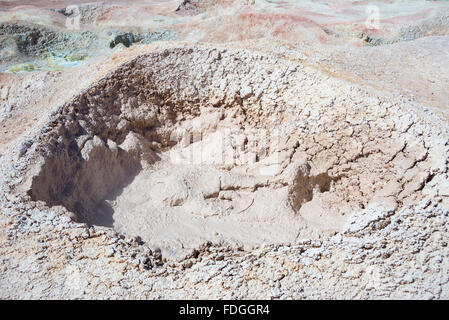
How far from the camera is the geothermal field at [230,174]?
3.03 metres

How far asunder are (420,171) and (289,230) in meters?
1.45

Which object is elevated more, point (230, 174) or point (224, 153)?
point (224, 153)

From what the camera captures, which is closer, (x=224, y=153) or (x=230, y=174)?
(x=230, y=174)

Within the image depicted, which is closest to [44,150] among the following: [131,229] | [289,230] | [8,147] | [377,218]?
[8,147]

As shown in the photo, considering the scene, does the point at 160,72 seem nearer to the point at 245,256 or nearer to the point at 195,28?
the point at 245,256

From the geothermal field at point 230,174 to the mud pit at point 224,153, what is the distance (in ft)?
0.06

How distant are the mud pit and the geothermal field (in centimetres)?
2

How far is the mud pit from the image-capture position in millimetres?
4012

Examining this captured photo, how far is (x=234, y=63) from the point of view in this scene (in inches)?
200

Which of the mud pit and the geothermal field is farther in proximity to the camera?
the mud pit

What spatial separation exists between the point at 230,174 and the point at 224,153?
0.37 metres

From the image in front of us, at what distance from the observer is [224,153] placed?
4.91m

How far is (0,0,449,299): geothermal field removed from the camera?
3031mm

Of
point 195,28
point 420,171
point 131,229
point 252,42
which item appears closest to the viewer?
point 420,171
